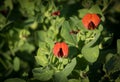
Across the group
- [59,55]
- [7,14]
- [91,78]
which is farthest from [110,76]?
[7,14]

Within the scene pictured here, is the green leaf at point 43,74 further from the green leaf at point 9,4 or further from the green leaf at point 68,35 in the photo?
the green leaf at point 9,4

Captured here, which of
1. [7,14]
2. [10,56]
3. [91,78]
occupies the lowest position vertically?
[10,56]

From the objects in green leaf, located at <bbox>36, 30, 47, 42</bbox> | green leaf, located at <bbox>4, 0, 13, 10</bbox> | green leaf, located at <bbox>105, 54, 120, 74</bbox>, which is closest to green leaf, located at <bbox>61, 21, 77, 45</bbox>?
green leaf, located at <bbox>105, 54, 120, 74</bbox>

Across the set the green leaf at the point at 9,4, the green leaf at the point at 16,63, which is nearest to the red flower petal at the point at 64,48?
the green leaf at the point at 16,63

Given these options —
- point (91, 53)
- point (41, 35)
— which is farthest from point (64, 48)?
point (41, 35)

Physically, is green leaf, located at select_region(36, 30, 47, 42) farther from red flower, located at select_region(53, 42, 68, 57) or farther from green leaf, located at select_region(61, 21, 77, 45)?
red flower, located at select_region(53, 42, 68, 57)

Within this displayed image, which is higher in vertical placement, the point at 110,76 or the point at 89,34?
the point at 89,34

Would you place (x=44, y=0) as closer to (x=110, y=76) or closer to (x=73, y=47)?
(x=73, y=47)
